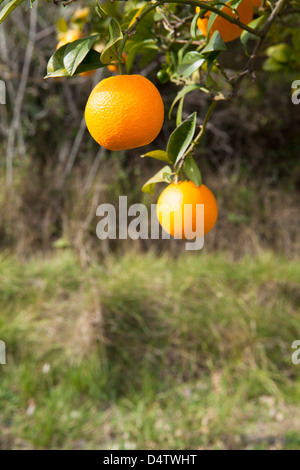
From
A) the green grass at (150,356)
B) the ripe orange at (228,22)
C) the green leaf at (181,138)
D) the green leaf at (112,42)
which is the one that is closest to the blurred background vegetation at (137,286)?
the green grass at (150,356)

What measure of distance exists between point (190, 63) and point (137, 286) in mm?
1830

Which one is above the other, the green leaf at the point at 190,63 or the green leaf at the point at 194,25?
the green leaf at the point at 194,25

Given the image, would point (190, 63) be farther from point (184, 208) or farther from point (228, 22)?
point (184, 208)

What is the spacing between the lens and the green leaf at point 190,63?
0.57 metres

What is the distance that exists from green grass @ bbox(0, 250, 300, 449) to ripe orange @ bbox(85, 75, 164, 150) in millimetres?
1465

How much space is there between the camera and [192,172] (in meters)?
0.56

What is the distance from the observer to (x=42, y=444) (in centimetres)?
167

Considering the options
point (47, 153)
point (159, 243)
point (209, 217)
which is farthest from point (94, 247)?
point (209, 217)

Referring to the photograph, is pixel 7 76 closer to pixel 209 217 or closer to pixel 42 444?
pixel 42 444

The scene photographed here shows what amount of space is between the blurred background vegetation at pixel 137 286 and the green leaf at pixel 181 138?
428 millimetres

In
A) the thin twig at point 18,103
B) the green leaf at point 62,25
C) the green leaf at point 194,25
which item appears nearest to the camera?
the green leaf at point 194,25

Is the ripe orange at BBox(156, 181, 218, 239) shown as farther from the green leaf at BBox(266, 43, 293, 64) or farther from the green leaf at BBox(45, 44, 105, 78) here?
the green leaf at BBox(266, 43, 293, 64)

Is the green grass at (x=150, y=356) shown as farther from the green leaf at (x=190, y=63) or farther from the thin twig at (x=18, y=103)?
the green leaf at (x=190, y=63)

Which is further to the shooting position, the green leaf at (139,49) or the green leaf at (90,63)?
the green leaf at (139,49)
